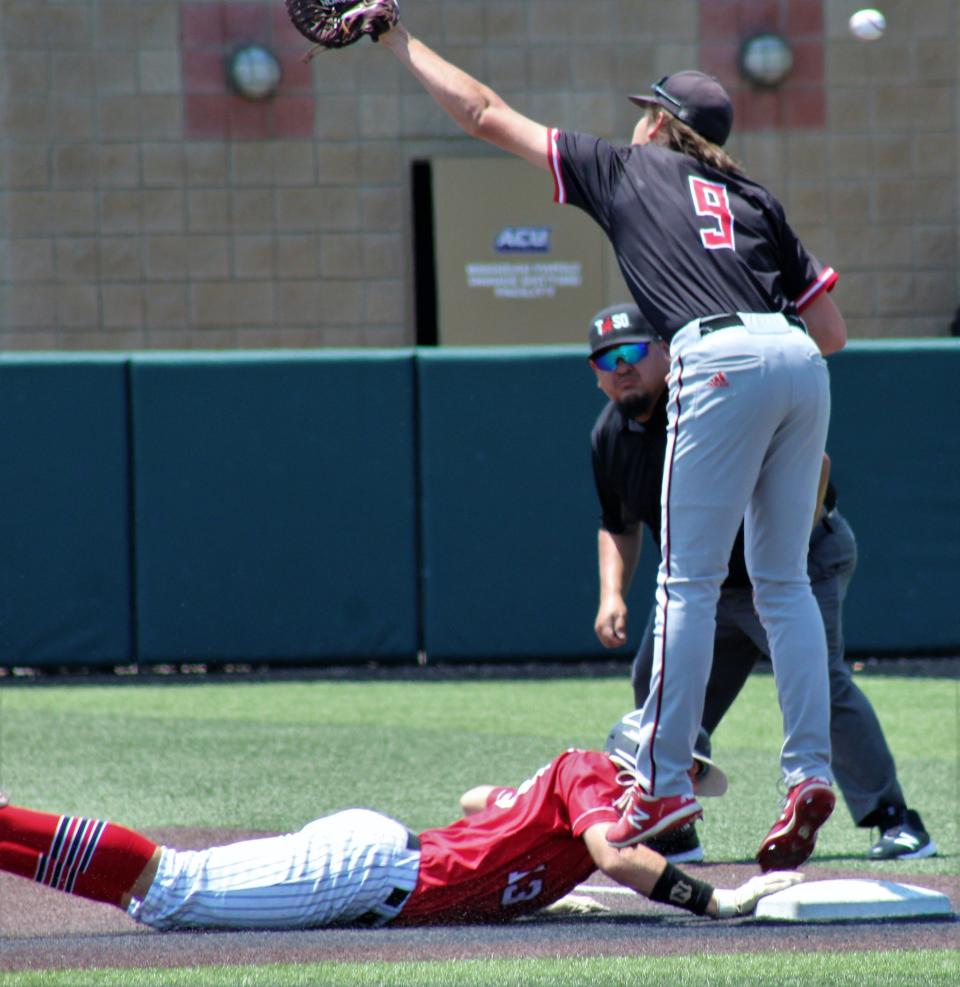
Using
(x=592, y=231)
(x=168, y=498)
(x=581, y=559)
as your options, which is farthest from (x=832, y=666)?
(x=592, y=231)

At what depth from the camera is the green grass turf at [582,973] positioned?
3.54 metres

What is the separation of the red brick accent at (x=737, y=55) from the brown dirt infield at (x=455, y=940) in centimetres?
913

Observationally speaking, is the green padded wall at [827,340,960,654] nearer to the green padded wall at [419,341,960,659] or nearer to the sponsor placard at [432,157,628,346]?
the green padded wall at [419,341,960,659]

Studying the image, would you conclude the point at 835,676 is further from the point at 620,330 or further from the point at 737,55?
the point at 737,55

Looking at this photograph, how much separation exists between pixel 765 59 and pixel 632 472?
810cm

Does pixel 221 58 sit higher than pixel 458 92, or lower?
higher

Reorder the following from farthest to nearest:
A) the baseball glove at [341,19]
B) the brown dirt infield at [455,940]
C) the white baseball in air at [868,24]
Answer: the white baseball in air at [868,24], the baseball glove at [341,19], the brown dirt infield at [455,940]

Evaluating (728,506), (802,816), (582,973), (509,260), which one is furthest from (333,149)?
(582,973)

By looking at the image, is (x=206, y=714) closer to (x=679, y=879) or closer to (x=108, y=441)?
(x=108, y=441)

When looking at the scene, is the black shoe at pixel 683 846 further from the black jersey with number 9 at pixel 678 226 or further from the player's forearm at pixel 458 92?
the player's forearm at pixel 458 92

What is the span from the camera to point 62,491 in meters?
9.38

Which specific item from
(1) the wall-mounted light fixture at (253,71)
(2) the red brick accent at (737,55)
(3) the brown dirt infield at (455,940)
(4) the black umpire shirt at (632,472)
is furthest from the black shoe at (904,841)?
(1) the wall-mounted light fixture at (253,71)

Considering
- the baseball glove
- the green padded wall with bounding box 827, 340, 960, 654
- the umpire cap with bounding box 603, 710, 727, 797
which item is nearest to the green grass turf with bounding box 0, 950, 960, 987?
the umpire cap with bounding box 603, 710, 727, 797

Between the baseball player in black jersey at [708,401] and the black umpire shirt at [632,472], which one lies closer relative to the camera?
the baseball player in black jersey at [708,401]
